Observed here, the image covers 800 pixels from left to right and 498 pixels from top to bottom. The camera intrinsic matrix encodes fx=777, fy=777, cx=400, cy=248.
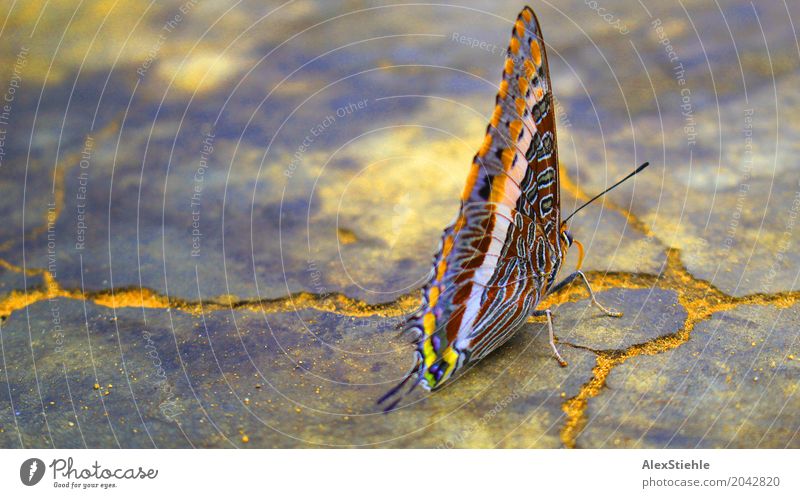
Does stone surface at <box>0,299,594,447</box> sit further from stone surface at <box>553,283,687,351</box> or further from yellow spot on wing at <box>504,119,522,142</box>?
yellow spot on wing at <box>504,119,522,142</box>

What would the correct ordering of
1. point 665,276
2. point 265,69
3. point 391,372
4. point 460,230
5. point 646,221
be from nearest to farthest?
point 460,230, point 391,372, point 665,276, point 646,221, point 265,69

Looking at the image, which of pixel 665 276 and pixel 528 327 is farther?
pixel 665 276

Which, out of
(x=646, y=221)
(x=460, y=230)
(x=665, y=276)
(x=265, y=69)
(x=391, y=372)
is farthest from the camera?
(x=265, y=69)

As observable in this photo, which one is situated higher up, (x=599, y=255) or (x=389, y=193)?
(x=389, y=193)

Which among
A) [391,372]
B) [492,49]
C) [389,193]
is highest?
[492,49]

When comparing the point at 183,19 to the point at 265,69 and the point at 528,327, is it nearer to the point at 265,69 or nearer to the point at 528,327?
the point at 265,69

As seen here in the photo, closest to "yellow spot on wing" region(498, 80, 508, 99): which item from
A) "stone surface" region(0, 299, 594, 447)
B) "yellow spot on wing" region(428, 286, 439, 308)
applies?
"yellow spot on wing" region(428, 286, 439, 308)

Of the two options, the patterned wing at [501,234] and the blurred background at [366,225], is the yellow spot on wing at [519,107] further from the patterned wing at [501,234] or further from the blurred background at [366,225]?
the blurred background at [366,225]

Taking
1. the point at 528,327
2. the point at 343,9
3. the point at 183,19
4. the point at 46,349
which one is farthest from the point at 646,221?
the point at 46,349
